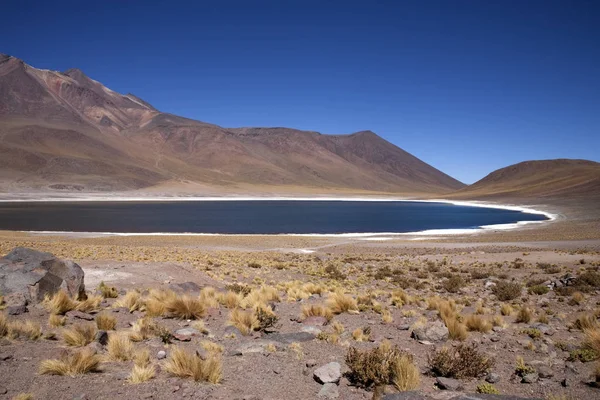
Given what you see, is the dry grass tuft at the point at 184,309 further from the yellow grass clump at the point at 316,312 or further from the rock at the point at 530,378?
the rock at the point at 530,378

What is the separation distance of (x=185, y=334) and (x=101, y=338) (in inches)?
55.5

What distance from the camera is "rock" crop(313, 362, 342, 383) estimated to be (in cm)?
586

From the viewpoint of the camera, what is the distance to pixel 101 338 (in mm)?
7008

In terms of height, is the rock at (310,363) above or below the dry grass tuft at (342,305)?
below

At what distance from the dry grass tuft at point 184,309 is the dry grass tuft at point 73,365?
320cm

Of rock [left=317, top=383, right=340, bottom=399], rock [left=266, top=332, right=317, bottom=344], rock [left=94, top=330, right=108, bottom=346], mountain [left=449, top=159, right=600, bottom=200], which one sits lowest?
rock [left=317, top=383, right=340, bottom=399]

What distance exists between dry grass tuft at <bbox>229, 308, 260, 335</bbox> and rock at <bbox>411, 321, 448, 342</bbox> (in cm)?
309

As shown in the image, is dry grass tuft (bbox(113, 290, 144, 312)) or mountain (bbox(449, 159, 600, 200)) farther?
mountain (bbox(449, 159, 600, 200))

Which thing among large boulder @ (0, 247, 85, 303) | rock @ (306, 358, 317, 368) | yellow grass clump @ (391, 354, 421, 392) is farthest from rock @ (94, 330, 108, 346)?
yellow grass clump @ (391, 354, 421, 392)

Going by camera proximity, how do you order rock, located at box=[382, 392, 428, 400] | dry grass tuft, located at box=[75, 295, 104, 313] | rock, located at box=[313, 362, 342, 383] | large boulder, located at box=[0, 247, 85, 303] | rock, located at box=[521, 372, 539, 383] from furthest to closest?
1. dry grass tuft, located at box=[75, 295, 104, 313]
2. large boulder, located at box=[0, 247, 85, 303]
3. rock, located at box=[521, 372, 539, 383]
4. rock, located at box=[313, 362, 342, 383]
5. rock, located at box=[382, 392, 428, 400]

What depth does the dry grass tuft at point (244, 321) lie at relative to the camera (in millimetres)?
8281

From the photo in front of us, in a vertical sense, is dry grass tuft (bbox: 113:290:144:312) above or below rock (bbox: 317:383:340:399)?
above

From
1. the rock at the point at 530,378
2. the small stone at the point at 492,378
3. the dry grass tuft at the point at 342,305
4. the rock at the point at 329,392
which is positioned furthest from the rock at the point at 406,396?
the dry grass tuft at the point at 342,305

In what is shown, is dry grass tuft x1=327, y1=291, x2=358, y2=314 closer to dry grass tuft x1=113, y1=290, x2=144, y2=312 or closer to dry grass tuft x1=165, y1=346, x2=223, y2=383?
dry grass tuft x1=113, y1=290, x2=144, y2=312
